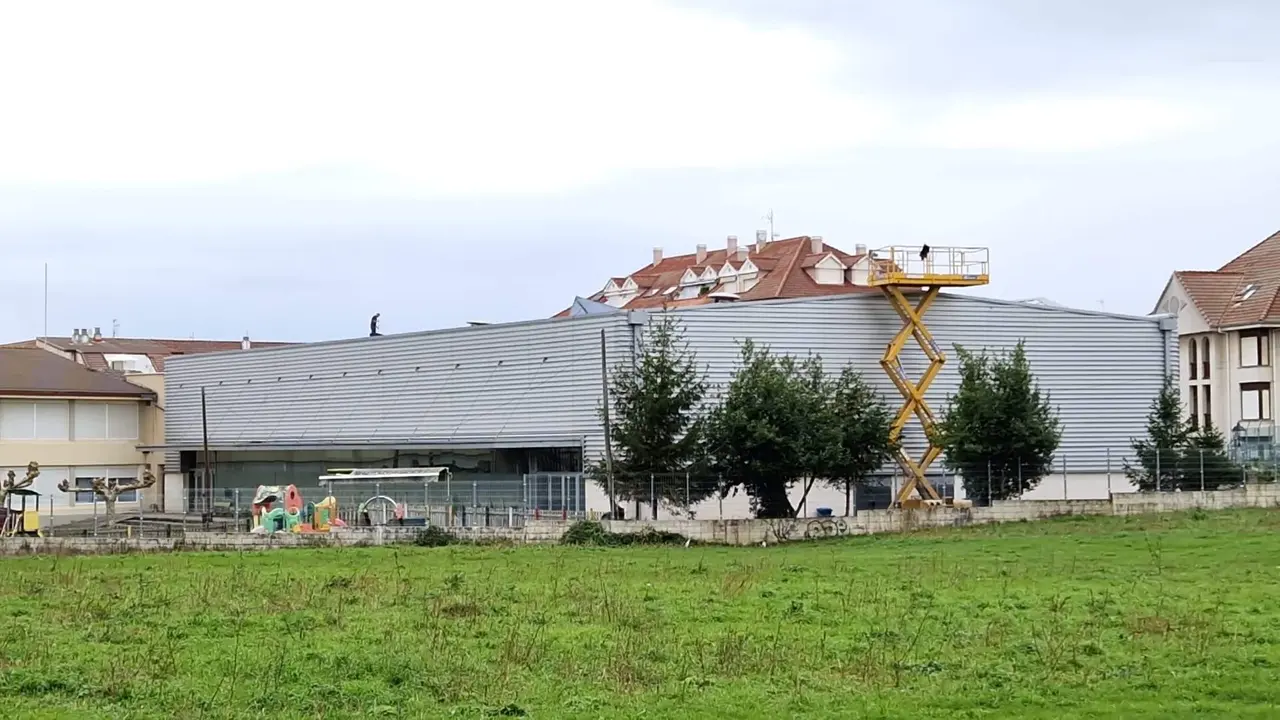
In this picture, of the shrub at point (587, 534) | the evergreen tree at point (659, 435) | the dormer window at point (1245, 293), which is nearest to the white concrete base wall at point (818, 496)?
the evergreen tree at point (659, 435)

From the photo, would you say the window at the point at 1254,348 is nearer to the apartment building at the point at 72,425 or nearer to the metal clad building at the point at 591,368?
the metal clad building at the point at 591,368

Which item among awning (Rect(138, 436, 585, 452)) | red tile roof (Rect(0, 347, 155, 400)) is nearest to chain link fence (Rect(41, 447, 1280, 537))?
awning (Rect(138, 436, 585, 452))

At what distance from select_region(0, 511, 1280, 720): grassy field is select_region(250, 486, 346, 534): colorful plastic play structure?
17152 mm

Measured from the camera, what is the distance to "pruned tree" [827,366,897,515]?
2045 inches

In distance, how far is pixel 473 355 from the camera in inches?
2566

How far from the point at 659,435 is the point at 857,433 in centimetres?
633

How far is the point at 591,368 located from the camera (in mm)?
59281

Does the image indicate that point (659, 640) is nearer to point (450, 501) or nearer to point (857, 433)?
point (857, 433)

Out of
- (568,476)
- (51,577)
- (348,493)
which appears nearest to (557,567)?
(51,577)

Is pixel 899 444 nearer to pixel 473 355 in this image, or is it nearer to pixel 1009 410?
pixel 1009 410

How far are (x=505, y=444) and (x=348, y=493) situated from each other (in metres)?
5.93

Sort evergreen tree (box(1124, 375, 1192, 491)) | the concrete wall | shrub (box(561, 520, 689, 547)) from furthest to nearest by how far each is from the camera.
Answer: evergreen tree (box(1124, 375, 1192, 491))
the concrete wall
shrub (box(561, 520, 689, 547))

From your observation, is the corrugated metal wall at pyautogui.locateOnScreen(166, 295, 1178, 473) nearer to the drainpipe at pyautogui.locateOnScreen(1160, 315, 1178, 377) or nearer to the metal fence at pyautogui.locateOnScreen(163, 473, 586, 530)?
the drainpipe at pyautogui.locateOnScreen(1160, 315, 1178, 377)

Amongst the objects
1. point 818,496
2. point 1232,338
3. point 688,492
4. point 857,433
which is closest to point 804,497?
point 857,433
